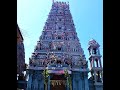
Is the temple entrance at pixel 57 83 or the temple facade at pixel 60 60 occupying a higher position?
the temple facade at pixel 60 60

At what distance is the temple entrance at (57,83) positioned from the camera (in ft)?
150

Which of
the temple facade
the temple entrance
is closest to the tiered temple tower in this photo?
the temple facade

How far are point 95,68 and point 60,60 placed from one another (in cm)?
679

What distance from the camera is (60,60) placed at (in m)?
46.6

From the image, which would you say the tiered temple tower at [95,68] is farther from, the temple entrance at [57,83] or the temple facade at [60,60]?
the temple entrance at [57,83]

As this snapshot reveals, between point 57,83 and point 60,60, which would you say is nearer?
point 57,83

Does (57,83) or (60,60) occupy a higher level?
(60,60)

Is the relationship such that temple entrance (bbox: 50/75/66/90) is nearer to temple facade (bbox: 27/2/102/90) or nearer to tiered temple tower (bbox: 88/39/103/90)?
temple facade (bbox: 27/2/102/90)

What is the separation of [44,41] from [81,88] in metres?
11.4

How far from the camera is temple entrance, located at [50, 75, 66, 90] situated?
45.6 m

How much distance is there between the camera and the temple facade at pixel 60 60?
45469 millimetres

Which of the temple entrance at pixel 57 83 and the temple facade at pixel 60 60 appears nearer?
the temple facade at pixel 60 60

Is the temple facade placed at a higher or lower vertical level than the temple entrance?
higher

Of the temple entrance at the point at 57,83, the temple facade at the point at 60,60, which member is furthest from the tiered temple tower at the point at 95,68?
the temple entrance at the point at 57,83
